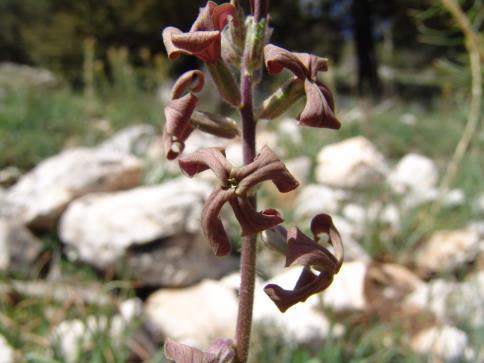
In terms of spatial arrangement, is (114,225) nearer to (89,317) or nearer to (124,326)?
(89,317)

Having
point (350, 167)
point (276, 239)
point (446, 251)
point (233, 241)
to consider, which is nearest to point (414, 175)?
point (350, 167)

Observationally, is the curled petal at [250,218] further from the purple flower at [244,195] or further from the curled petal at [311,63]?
the curled petal at [311,63]

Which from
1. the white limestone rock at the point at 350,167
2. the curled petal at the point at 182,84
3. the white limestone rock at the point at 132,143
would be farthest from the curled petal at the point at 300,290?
the white limestone rock at the point at 132,143

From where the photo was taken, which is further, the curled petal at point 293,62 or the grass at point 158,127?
the grass at point 158,127

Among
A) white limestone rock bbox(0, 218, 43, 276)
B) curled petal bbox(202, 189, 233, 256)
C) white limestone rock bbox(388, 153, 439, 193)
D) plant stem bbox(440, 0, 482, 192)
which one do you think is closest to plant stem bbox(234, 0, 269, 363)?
curled petal bbox(202, 189, 233, 256)

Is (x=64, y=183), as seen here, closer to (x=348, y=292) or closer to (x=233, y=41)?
(x=348, y=292)

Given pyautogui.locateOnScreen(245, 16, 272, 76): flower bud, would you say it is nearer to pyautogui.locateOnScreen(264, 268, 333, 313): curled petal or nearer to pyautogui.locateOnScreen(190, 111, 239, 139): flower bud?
pyautogui.locateOnScreen(190, 111, 239, 139): flower bud

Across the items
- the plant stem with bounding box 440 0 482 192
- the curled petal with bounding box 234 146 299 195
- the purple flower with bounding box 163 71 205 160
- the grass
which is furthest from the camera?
the plant stem with bounding box 440 0 482 192

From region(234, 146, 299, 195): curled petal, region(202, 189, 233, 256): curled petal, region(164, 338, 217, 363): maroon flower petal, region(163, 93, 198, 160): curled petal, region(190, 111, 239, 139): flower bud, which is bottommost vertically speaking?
region(164, 338, 217, 363): maroon flower petal
